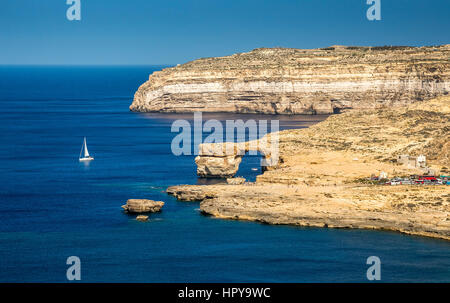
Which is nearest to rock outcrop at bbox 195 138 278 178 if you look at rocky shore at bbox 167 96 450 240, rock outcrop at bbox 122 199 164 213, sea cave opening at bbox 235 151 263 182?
rocky shore at bbox 167 96 450 240

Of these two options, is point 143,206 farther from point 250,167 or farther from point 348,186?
point 250,167

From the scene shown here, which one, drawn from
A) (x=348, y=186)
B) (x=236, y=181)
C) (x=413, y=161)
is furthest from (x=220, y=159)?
(x=413, y=161)

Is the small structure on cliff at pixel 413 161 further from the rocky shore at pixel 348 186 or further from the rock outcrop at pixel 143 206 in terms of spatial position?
the rock outcrop at pixel 143 206

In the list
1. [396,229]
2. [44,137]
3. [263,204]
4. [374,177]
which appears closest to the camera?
[396,229]

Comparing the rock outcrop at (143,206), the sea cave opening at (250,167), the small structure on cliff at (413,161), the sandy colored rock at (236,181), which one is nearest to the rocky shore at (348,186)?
the small structure on cliff at (413,161)

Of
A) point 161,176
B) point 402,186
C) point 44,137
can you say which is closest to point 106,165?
point 161,176

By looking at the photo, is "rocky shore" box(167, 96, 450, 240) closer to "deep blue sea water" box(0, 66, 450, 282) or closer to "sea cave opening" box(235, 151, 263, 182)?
"deep blue sea water" box(0, 66, 450, 282)

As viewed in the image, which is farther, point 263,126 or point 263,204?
point 263,126
